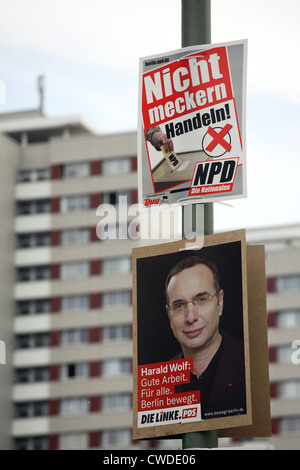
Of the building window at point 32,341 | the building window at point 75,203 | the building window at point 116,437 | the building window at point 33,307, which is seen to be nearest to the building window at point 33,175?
the building window at point 75,203

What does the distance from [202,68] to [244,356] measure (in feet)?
6.40

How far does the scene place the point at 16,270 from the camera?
9569cm

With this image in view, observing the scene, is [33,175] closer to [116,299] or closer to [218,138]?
A: [116,299]

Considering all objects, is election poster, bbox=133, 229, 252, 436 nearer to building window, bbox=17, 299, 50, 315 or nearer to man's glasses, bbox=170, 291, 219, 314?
man's glasses, bbox=170, 291, 219, 314

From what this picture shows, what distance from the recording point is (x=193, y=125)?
6957mm

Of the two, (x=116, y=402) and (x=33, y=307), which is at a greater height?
(x=33, y=307)

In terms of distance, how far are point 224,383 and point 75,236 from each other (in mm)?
87978

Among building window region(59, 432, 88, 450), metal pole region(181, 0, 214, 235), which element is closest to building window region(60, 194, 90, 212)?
building window region(59, 432, 88, 450)

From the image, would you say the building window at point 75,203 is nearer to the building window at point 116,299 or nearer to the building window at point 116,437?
the building window at point 116,299

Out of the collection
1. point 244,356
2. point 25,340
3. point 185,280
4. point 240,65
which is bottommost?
point 244,356

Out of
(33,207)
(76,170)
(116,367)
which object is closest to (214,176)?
(116,367)

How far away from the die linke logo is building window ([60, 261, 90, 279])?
282 ft
